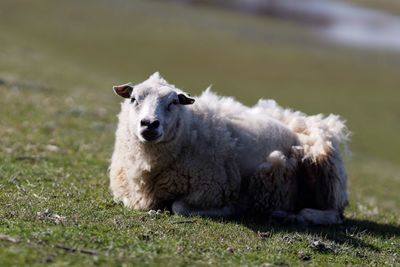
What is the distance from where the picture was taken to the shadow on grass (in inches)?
410

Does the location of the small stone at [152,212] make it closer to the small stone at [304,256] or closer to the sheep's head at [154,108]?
the sheep's head at [154,108]

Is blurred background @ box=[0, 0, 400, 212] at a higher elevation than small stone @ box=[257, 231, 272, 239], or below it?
higher

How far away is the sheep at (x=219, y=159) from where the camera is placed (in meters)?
10.8

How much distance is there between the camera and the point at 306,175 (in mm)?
12297

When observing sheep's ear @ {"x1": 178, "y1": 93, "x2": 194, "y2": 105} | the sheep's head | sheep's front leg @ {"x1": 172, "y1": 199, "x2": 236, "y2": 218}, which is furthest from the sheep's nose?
sheep's front leg @ {"x1": 172, "y1": 199, "x2": 236, "y2": 218}

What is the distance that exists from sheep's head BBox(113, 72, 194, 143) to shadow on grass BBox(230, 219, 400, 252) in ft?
6.11

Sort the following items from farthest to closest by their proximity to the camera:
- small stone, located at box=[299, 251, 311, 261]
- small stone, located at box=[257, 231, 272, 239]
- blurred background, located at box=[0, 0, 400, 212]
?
blurred background, located at box=[0, 0, 400, 212] < small stone, located at box=[257, 231, 272, 239] < small stone, located at box=[299, 251, 311, 261]

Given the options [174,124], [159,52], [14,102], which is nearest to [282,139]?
[174,124]

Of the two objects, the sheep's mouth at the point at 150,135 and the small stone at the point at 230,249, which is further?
the sheep's mouth at the point at 150,135

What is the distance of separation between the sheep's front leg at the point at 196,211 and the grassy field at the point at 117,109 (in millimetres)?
443

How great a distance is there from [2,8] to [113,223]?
54.8 meters

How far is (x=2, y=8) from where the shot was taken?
6072 centimetres

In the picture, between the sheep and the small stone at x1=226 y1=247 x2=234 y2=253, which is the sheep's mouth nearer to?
the sheep

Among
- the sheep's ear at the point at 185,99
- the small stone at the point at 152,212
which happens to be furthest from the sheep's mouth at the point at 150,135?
the small stone at the point at 152,212
